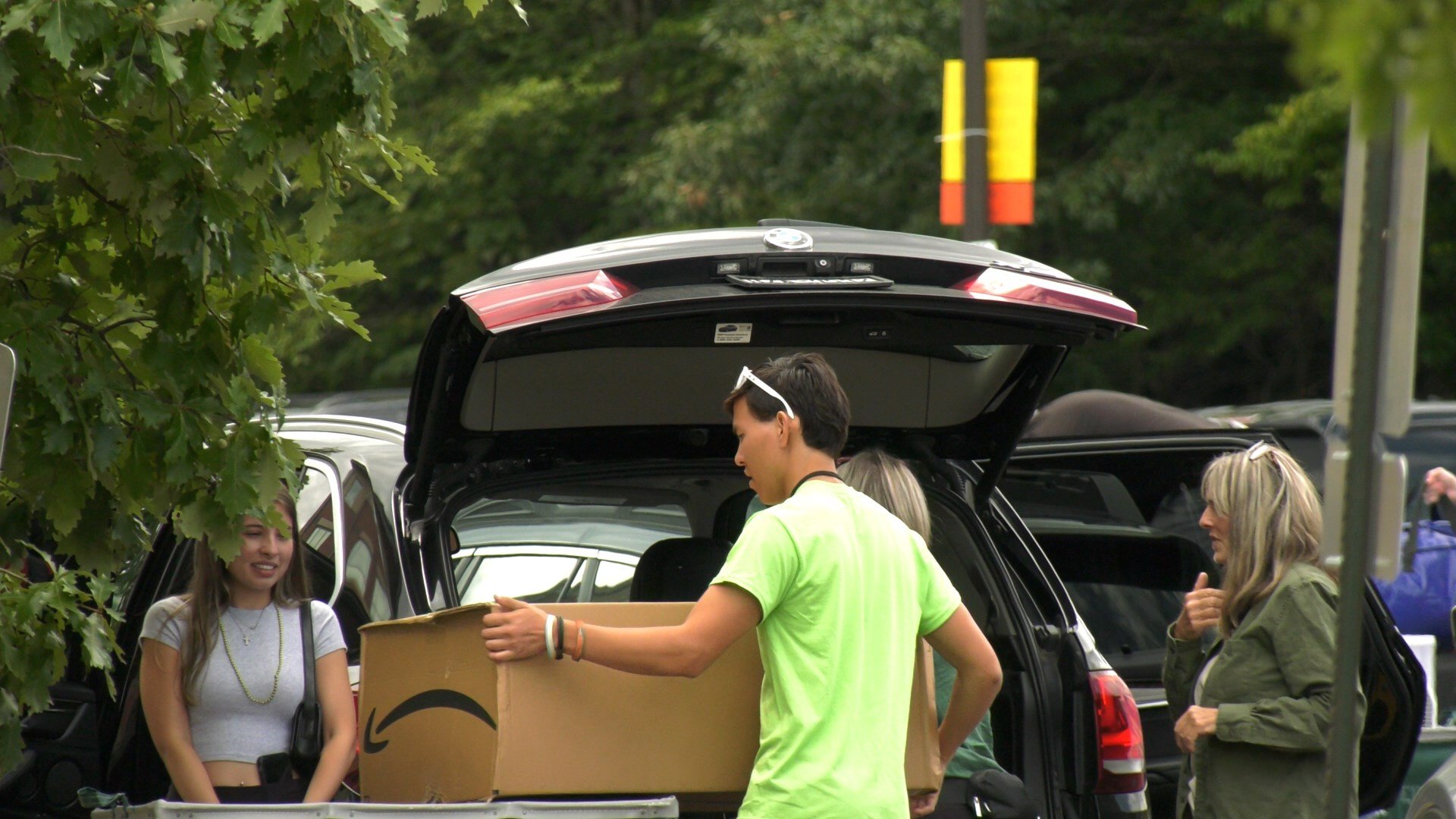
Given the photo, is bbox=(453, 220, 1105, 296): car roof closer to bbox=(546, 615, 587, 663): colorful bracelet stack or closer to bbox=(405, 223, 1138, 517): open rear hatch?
bbox=(405, 223, 1138, 517): open rear hatch

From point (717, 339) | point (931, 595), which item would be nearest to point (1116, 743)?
point (931, 595)

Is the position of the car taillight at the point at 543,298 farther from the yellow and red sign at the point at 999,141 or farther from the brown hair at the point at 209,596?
the yellow and red sign at the point at 999,141

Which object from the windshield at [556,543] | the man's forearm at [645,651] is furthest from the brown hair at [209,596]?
the man's forearm at [645,651]

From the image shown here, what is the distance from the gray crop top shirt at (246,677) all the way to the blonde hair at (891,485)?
129cm

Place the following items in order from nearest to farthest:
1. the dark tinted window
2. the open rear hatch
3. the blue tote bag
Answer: the open rear hatch, the dark tinted window, the blue tote bag

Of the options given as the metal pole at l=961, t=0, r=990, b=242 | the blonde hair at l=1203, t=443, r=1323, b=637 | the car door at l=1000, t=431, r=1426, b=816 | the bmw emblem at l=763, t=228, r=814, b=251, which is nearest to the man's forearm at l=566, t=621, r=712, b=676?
the bmw emblem at l=763, t=228, r=814, b=251

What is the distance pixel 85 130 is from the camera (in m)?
3.50

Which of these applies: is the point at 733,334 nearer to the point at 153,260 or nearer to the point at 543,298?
the point at 543,298

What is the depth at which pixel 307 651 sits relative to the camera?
13.4 feet

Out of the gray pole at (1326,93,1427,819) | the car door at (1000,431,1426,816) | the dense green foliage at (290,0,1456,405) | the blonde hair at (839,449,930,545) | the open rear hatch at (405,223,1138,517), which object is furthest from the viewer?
the dense green foliage at (290,0,1456,405)

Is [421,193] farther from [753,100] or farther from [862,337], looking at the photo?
[862,337]

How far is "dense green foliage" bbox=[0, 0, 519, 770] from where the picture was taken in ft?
11.2

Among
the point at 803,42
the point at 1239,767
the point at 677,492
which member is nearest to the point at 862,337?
the point at 677,492

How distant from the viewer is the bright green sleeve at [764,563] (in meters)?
3.15
